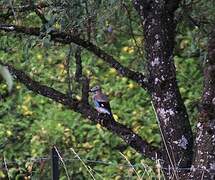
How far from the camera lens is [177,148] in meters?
3.00

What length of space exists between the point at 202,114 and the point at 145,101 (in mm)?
4043

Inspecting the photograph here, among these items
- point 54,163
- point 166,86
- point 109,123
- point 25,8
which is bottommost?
point 54,163

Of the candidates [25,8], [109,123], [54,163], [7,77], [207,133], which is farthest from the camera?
[25,8]

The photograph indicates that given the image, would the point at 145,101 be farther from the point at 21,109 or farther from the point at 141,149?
the point at 141,149

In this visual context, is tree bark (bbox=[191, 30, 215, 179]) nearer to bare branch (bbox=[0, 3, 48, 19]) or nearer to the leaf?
bare branch (bbox=[0, 3, 48, 19])

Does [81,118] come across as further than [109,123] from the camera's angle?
Yes

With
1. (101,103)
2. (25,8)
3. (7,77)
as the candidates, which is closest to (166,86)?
(101,103)

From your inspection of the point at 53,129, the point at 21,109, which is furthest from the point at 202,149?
the point at 21,109

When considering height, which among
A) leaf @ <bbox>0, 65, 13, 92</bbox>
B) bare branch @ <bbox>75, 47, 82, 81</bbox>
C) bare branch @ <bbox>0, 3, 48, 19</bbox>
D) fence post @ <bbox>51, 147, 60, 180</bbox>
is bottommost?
fence post @ <bbox>51, 147, 60, 180</bbox>

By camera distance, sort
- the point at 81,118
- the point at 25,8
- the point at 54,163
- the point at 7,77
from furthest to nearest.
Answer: the point at 81,118 < the point at 25,8 < the point at 54,163 < the point at 7,77

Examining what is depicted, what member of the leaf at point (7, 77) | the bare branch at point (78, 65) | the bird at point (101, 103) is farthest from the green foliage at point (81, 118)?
the leaf at point (7, 77)

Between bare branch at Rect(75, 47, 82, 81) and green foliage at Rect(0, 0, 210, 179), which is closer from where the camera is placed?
bare branch at Rect(75, 47, 82, 81)

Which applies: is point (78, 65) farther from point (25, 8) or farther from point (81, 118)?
point (81, 118)

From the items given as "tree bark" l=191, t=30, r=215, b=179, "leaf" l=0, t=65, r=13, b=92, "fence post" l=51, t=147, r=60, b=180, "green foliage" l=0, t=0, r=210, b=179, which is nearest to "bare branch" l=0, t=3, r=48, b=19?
"fence post" l=51, t=147, r=60, b=180
